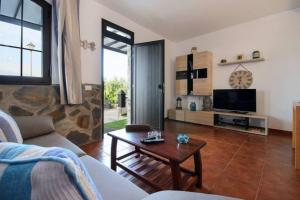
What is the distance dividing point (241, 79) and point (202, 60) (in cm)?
113

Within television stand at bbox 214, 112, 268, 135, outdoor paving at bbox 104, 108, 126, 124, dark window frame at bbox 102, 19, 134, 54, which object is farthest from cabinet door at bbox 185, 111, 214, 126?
dark window frame at bbox 102, 19, 134, 54

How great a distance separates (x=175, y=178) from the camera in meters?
1.29

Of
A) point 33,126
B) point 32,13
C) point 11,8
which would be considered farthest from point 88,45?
point 33,126

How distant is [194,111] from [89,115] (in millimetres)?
2924

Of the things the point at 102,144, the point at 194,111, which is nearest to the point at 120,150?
the point at 102,144

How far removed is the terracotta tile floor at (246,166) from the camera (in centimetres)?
151

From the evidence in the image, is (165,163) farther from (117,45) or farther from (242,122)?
(117,45)

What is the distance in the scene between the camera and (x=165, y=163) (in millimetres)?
1835

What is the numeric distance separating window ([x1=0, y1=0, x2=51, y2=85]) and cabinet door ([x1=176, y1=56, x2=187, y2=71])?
358 cm

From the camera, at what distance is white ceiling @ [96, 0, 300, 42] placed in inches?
120

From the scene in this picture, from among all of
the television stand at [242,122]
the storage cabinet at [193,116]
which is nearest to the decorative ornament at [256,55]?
the television stand at [242,122]

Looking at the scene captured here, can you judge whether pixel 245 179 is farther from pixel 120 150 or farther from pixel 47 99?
pixel 47 99

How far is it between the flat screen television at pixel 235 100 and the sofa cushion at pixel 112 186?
3608 millimetres

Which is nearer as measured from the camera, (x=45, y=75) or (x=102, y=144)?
(x=45, y=75)
